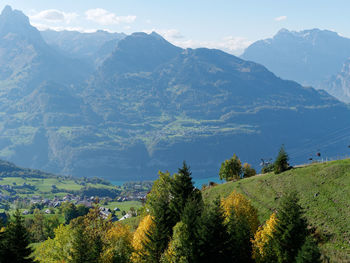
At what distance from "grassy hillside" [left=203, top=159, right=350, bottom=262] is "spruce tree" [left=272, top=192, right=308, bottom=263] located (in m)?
8.43

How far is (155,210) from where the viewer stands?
201 feet

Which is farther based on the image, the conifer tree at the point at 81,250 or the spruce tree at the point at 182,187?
the spruce tree at the point at 182,187

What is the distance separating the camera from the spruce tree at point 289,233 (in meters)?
48.5

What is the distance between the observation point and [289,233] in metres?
48.8

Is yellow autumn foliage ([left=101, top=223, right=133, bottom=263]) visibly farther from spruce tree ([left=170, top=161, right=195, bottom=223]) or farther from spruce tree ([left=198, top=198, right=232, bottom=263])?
spruce tree ([left=198, top=198, right=232, bottom=263])

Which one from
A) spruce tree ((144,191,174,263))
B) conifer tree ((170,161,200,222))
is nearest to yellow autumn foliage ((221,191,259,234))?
conifer tree ((170,161,200,222))

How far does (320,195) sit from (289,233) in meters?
27.0

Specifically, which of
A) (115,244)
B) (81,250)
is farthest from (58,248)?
(81,250)

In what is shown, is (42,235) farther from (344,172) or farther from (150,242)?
(344,172)

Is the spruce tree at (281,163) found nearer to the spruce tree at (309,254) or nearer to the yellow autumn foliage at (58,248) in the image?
the spruce tree at (309,254)

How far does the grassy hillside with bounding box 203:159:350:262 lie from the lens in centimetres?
5828

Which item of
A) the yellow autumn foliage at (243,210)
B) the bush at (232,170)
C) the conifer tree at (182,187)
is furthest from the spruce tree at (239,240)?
the bush at (232,170)

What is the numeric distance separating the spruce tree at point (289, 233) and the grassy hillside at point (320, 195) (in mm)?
8429

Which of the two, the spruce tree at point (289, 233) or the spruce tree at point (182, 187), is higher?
the spruce tree at point (182, 187)
